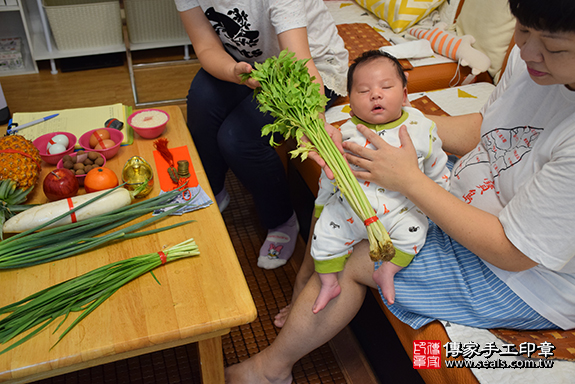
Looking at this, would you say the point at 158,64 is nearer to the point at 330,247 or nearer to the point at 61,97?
the point at 61,97

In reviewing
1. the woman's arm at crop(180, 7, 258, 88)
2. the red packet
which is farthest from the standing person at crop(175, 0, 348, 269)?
the red packet

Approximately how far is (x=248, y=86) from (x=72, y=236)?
0.78m

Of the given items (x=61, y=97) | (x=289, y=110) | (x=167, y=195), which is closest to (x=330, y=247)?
(x=289, y=110)

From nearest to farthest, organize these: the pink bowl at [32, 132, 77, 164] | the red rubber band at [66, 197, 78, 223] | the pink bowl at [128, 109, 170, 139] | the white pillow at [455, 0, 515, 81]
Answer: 1. the red rubber band at [66, 197, 78, 223]
2. the pink bowl at [32, 132, 77, 164]
3. the pink bowl at [128, 109, 170, 139]
4. the white pillow at [455, 0, 515, 81]

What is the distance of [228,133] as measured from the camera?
5.83ft

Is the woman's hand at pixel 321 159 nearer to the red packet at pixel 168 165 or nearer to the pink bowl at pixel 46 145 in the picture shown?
the red packet at pixel 168 165

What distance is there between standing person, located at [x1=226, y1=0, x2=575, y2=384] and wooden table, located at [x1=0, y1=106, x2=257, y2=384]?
0.95 feet

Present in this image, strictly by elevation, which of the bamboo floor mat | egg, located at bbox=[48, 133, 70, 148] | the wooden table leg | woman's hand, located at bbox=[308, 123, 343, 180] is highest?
woman's hand, located at bbox=[308, 123, 343, 180]

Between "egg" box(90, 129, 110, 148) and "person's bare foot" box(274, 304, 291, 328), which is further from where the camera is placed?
"person's bare foot" box(274, 304, 291, 328)

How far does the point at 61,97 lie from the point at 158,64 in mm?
760

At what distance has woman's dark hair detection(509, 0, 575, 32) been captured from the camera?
2.51ft

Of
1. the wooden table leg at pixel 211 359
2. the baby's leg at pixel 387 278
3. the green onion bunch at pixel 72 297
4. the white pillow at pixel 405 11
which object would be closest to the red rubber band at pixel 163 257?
the green onion bunch at pixel 72 297

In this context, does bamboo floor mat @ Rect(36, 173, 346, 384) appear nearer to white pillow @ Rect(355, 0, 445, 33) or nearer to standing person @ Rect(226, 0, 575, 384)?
standing person @ Rect(226, 0, 575, 384)

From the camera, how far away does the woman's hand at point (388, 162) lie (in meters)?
1.11
